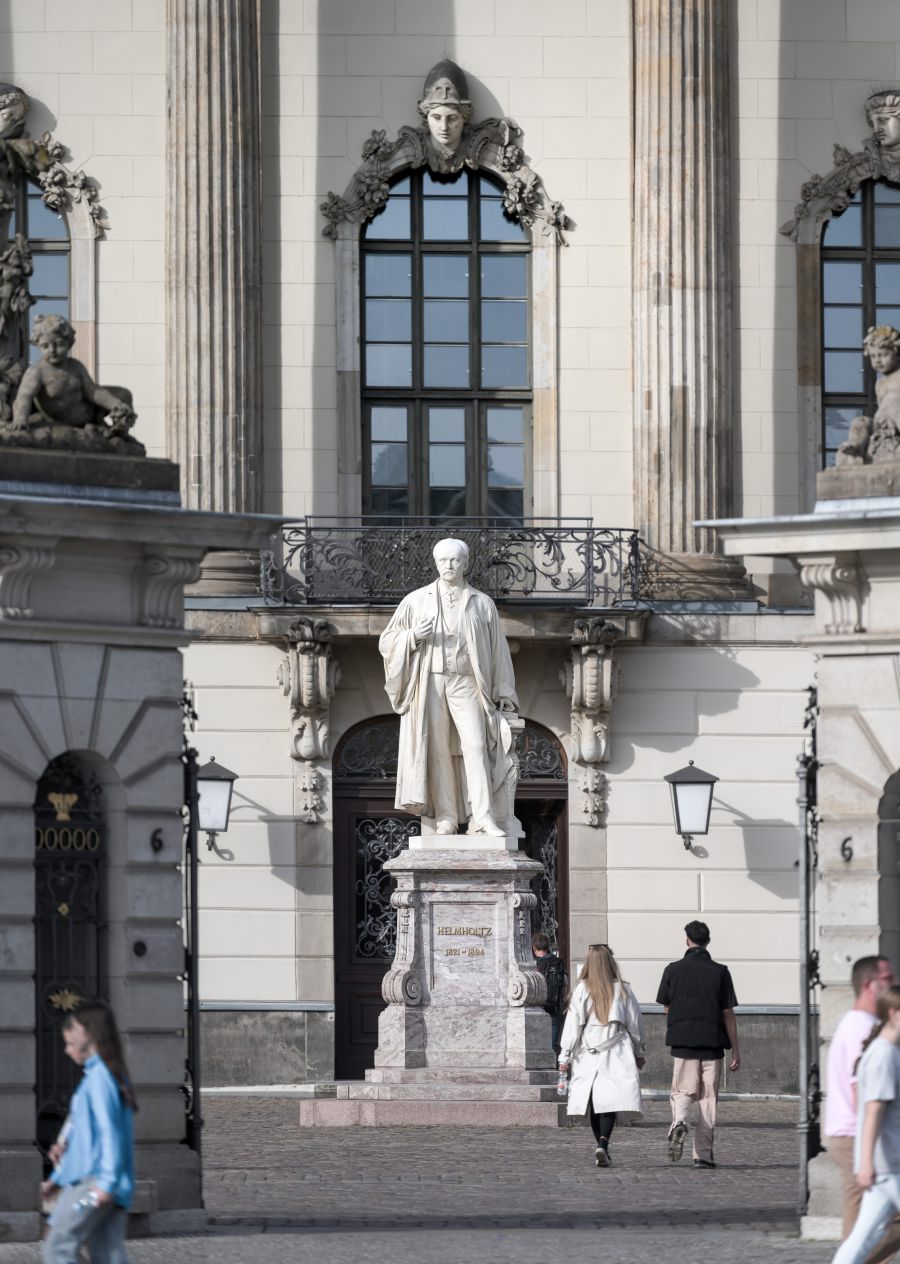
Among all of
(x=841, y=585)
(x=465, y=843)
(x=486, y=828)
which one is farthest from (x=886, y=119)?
(x=841, y=585)

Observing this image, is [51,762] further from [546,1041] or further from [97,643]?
[546,1041]

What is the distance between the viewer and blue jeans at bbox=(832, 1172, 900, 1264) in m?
13.0

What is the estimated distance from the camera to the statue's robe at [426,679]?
25.4 metres

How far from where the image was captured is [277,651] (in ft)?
104

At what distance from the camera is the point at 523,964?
24359mm

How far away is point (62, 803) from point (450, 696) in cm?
856

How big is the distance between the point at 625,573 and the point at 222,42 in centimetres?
666

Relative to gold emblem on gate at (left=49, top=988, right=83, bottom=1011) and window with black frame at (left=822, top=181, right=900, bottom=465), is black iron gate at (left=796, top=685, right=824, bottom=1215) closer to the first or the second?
gold emblem on gate at (left=49, top=988, right=83, bottom=1011)

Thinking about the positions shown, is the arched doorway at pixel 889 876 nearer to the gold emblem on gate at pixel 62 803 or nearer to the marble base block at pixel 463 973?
the gold emblem on gate at pixel 62 803

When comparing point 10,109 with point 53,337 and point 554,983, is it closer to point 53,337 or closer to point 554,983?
point 554,983

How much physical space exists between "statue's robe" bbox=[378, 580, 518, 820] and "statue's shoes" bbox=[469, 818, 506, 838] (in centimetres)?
39

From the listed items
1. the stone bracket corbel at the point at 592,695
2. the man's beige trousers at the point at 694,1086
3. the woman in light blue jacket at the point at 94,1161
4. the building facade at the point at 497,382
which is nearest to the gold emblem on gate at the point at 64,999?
the woman in light blue jacket at the point at 94,1161

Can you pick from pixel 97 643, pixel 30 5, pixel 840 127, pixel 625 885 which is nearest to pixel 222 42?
pixel 30 5

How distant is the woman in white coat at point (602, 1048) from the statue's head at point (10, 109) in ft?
46.7
